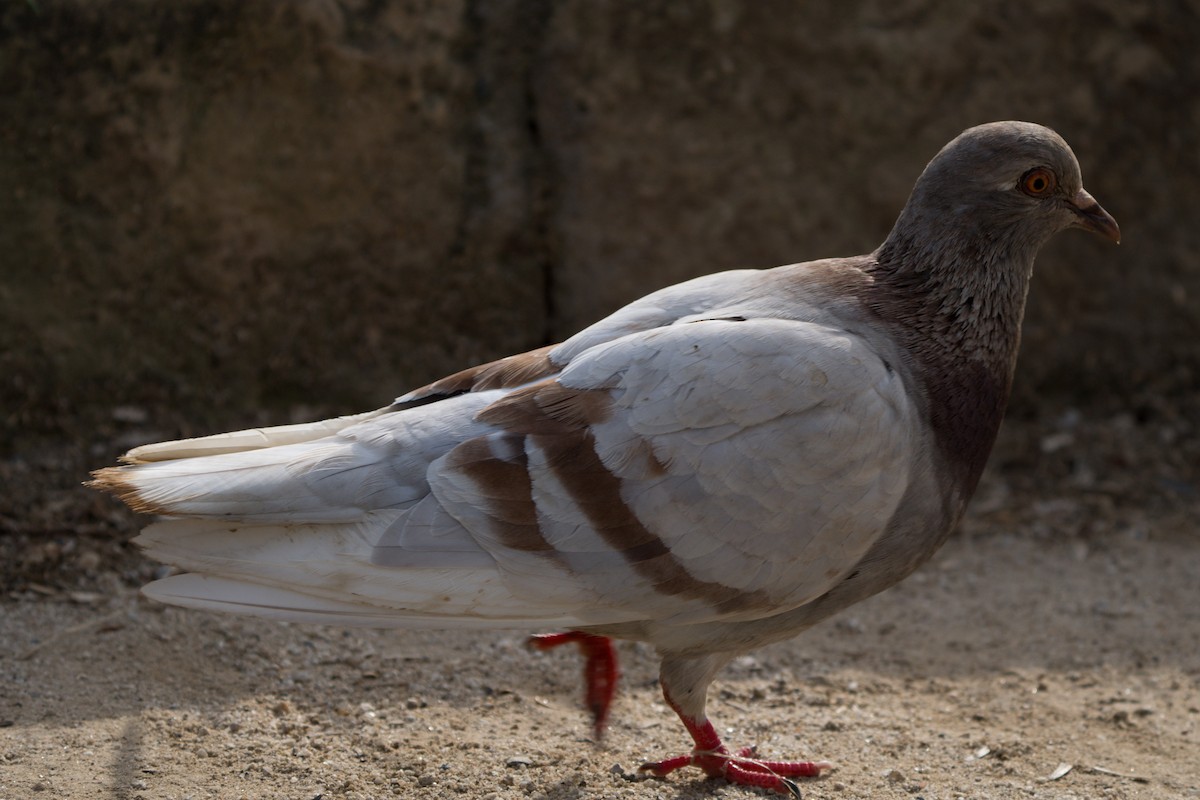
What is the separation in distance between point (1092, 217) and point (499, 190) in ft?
9.59

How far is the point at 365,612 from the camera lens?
10.3ft

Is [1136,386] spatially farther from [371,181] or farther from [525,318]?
[371,181]

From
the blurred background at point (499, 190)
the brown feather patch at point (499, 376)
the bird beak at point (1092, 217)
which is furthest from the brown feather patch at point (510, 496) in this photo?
the blurred background at point (499, 190)

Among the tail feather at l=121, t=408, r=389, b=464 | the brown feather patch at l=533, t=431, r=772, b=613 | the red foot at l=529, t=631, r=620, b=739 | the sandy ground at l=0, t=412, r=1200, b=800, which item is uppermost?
the tail feather at l=121, t=408, r=389, b=464

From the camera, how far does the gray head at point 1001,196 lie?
11.7 ft

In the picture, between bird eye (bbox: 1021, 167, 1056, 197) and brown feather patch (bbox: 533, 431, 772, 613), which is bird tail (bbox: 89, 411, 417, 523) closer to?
brown feather patch (bbox: 533, 431, 772, 613)

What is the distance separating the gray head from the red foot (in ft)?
4.99

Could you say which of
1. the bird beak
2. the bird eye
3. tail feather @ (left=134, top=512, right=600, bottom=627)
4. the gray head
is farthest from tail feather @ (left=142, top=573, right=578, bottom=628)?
the bird beak

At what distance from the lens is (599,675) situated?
12.2 feet

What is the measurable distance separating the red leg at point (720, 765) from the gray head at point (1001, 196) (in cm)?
155

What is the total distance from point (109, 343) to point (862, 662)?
11.3ft

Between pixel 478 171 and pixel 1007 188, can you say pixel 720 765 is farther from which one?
pixel 478 171

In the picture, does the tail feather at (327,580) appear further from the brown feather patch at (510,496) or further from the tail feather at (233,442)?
the tail feather at (233,442)

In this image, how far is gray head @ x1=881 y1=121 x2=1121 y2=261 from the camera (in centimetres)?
357
